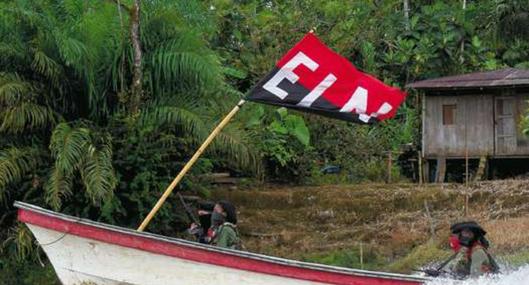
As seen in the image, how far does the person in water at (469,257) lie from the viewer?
32.3 feet

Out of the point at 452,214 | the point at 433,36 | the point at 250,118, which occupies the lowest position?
the point at 452,214

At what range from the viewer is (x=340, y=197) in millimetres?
18094

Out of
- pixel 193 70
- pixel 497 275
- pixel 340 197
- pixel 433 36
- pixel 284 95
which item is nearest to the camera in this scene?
pixel 497 275

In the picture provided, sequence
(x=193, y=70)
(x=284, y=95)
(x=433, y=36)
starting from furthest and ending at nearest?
(x=433, y=36), (x=193, y=70), (x=284, y=95)

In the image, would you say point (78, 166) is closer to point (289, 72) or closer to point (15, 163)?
point (15, 163)

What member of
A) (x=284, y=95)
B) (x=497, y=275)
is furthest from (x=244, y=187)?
(x=497, y=275)

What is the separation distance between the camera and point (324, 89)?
1064cm

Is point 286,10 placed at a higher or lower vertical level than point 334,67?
higher

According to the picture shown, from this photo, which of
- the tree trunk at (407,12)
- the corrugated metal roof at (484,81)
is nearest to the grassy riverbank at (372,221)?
the corrugated metal roof at (484,81)

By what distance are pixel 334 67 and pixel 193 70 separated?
13.9 feet

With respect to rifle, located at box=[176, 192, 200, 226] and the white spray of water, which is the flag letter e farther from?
rifle, located at box=[176, 192, 200, 226]

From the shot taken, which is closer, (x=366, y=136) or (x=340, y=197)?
(x=340, y=197)

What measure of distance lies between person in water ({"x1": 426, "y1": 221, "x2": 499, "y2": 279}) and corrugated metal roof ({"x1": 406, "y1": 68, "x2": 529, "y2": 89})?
12.0 meters

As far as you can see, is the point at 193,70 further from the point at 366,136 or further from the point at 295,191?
the point at 366,136
